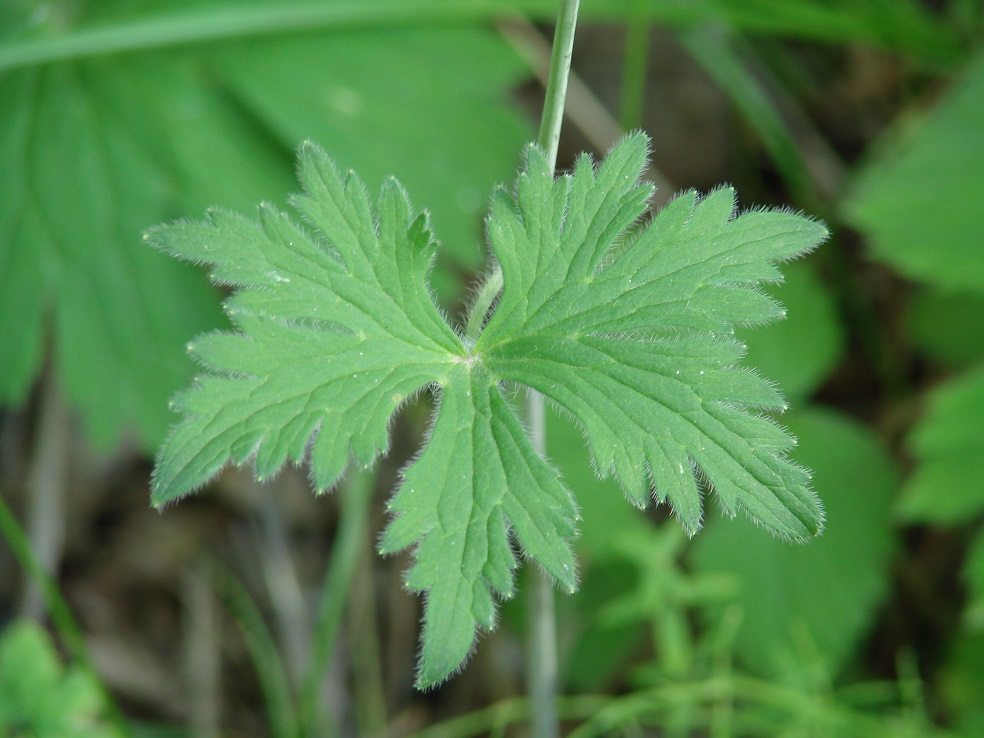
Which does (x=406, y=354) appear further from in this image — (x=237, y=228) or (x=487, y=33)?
(x=487, y=33)

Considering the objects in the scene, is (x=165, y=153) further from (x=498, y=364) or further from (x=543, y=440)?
(x=498, y=364)

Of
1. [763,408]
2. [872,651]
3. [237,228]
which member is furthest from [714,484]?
[872,651]

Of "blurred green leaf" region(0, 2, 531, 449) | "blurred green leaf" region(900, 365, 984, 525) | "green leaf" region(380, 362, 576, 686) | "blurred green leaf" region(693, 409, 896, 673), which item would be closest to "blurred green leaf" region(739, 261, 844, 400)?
"blurred green leaf" region(693, 409, 896, 673)

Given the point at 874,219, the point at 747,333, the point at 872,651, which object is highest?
the point at 874,219

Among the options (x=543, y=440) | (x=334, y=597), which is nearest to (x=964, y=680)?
(x=543, y=440)

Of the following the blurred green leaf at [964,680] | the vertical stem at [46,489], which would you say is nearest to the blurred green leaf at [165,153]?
the vertical stem at [46,489]
